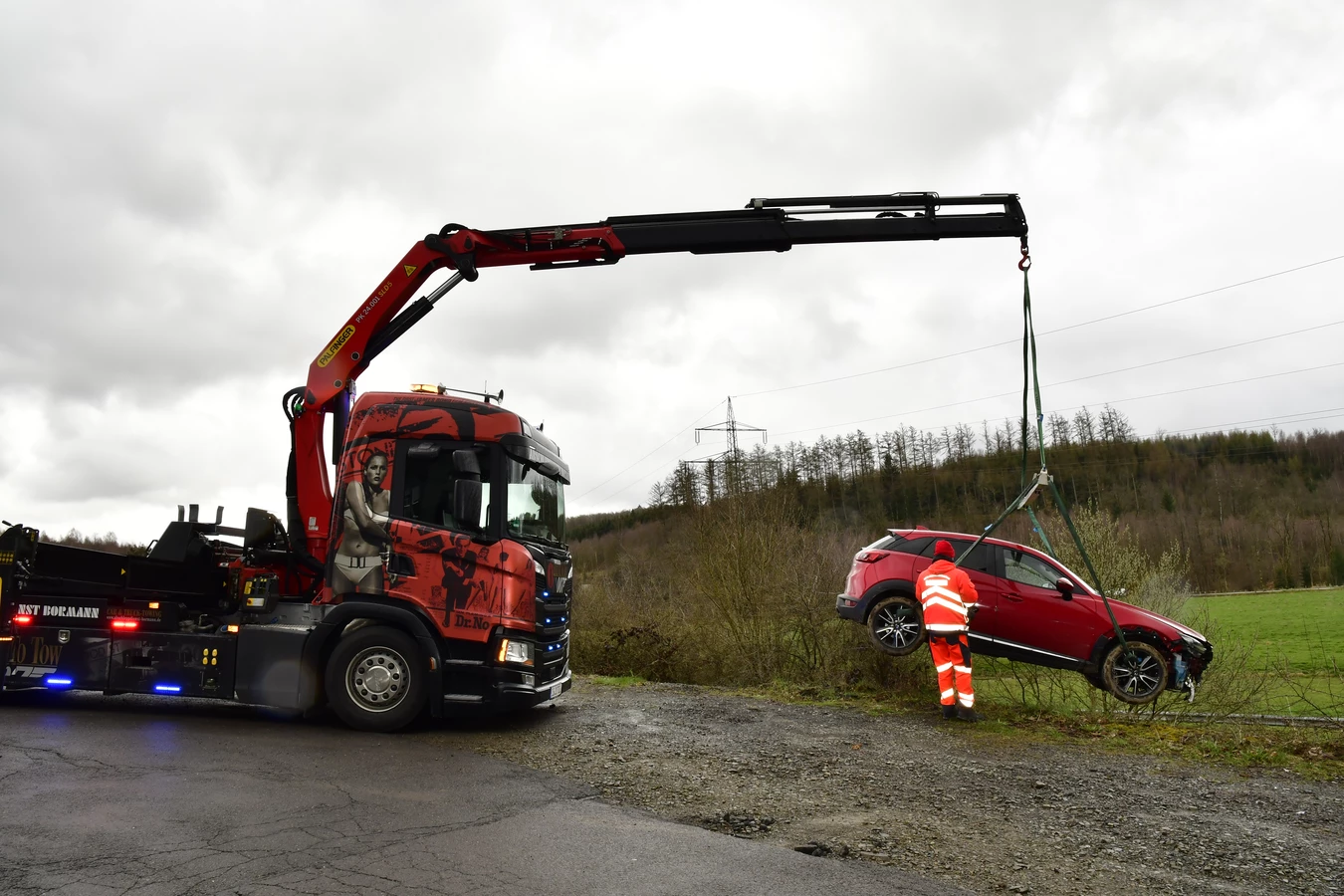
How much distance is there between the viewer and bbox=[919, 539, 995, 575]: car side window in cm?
1097

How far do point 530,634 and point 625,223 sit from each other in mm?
4557

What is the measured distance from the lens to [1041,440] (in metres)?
8.66

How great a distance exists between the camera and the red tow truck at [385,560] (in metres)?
8.35

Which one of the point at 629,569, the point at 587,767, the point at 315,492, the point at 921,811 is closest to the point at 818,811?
the point at 921,811

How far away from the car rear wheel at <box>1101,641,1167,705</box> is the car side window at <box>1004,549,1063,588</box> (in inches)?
41.8

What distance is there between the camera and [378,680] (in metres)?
8.45

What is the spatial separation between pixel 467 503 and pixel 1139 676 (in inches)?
323

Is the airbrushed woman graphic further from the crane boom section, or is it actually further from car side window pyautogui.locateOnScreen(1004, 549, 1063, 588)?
car side window pyautogui.locateOnScreen(1004, 549, 1063, 588)

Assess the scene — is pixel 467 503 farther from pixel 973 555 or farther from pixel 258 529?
pixel 973 555

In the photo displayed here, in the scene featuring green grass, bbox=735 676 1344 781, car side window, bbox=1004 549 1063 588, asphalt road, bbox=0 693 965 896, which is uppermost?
car side window, bbox=1004 549 1063 588

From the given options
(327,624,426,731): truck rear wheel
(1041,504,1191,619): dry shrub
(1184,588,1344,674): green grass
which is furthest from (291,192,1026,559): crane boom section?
(1184,588,1344,674): green grass

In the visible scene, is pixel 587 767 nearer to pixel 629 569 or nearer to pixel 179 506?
pixel 179 506

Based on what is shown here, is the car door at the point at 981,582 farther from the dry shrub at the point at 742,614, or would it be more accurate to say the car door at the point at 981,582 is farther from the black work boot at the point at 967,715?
the dry shrub at the point at 742,614

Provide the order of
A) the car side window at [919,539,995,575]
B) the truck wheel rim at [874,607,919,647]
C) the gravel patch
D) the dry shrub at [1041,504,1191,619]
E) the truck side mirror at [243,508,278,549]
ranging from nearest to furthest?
the gravel patch → the truck side mirror at [243,508,278,549] → the truck wheel rim at [874,607,919,647] → the car side window at [919,539,995,575] → the dry shrub at [1041,504,1191,619]
